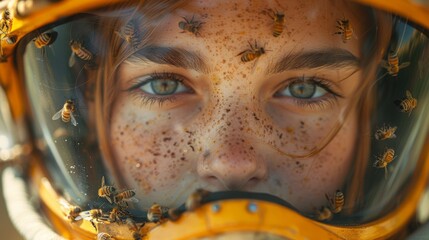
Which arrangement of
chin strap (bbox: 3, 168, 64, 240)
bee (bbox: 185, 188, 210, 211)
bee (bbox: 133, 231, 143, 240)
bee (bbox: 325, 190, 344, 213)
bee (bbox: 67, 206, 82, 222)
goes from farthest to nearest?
1. chin strap (bbox: 3, 168, 64, 240)
2. bee (bbox: 67, 206, 82, 222)
3. bee (bbox: 325, 190, 344, 213)
4. bee (bbox: 133, 231, 143, 240)
5. bee (bbox: 185, 188, 210, 211)

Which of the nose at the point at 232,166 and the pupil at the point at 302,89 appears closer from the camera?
the nose at the point at 232,166

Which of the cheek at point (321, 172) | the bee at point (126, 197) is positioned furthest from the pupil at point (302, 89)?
the bee at point (126, 197)

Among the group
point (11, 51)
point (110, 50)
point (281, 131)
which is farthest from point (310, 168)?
point (11, 51)

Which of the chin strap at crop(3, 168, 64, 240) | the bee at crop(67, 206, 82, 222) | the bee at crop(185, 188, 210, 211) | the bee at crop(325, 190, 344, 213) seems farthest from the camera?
the chin strap at crop(3, 168, 64, 240)

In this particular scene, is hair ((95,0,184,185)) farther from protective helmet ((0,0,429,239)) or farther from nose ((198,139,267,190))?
nose ((198,139,267,190))

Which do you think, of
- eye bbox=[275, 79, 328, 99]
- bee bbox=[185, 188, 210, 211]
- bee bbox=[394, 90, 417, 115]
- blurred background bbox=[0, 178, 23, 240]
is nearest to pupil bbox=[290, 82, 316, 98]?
eye bbox=[275, 79, 328, 99]

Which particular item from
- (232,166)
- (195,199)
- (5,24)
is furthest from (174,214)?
(5,24)

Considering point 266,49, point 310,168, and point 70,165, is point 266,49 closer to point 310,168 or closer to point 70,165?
point 310,168

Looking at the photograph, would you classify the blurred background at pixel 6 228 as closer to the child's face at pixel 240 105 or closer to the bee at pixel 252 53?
the child's face at pixel 240 105
